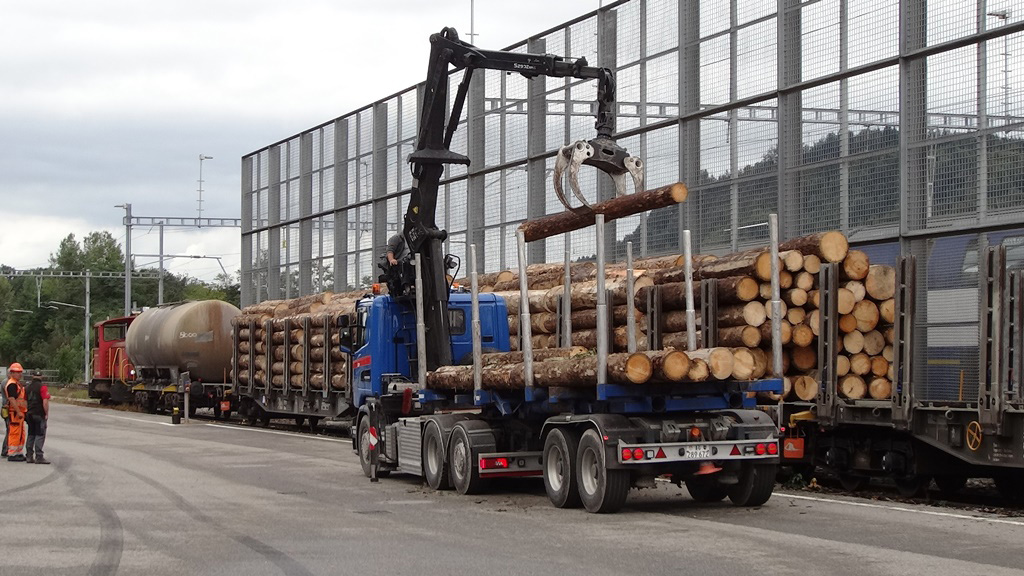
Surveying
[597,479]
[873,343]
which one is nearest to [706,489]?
[597,479]

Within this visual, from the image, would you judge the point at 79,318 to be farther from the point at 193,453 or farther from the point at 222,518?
the point at 222,518

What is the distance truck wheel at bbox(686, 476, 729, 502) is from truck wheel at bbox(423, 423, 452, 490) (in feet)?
10.3

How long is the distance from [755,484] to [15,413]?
12995mm

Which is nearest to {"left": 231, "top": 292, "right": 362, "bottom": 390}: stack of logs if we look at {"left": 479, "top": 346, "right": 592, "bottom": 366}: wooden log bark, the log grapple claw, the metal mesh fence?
the metal mesh fence

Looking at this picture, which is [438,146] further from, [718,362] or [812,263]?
[718,362]

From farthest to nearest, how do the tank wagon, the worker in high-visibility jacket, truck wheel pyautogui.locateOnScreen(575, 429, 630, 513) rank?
1. the tank wagon
2. the worker in high-visibility jacket
3. truck wheel pyautogui.locateOnScreen(575, 429, 630, 513)

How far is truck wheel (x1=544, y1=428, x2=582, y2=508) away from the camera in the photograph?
13.8 meters

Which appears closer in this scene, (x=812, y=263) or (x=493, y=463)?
(x=493, y=463)

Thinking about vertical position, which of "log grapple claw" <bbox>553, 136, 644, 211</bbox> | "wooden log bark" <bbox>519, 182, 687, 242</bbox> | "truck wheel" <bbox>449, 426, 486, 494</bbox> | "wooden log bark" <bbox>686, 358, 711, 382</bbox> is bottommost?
"truck wheel" <bbox>449, 426, 486, 494</bbox>

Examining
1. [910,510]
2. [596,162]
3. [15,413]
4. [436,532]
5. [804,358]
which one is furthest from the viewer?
[15,413]

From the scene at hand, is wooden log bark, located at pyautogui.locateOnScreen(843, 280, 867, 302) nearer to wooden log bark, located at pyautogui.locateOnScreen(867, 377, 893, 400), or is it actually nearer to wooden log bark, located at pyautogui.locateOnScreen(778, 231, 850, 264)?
wooden log bark, located at pyautogui.locateOnScreen(778, 231, 850, 264)

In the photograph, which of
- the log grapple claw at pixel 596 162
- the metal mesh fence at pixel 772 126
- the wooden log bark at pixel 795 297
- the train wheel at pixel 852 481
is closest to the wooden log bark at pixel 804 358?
the wooden log bark at pixel 795 297

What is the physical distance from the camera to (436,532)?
1213cm

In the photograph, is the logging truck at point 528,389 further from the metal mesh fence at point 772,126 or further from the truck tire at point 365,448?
the metal mesh fence at point 772,126
